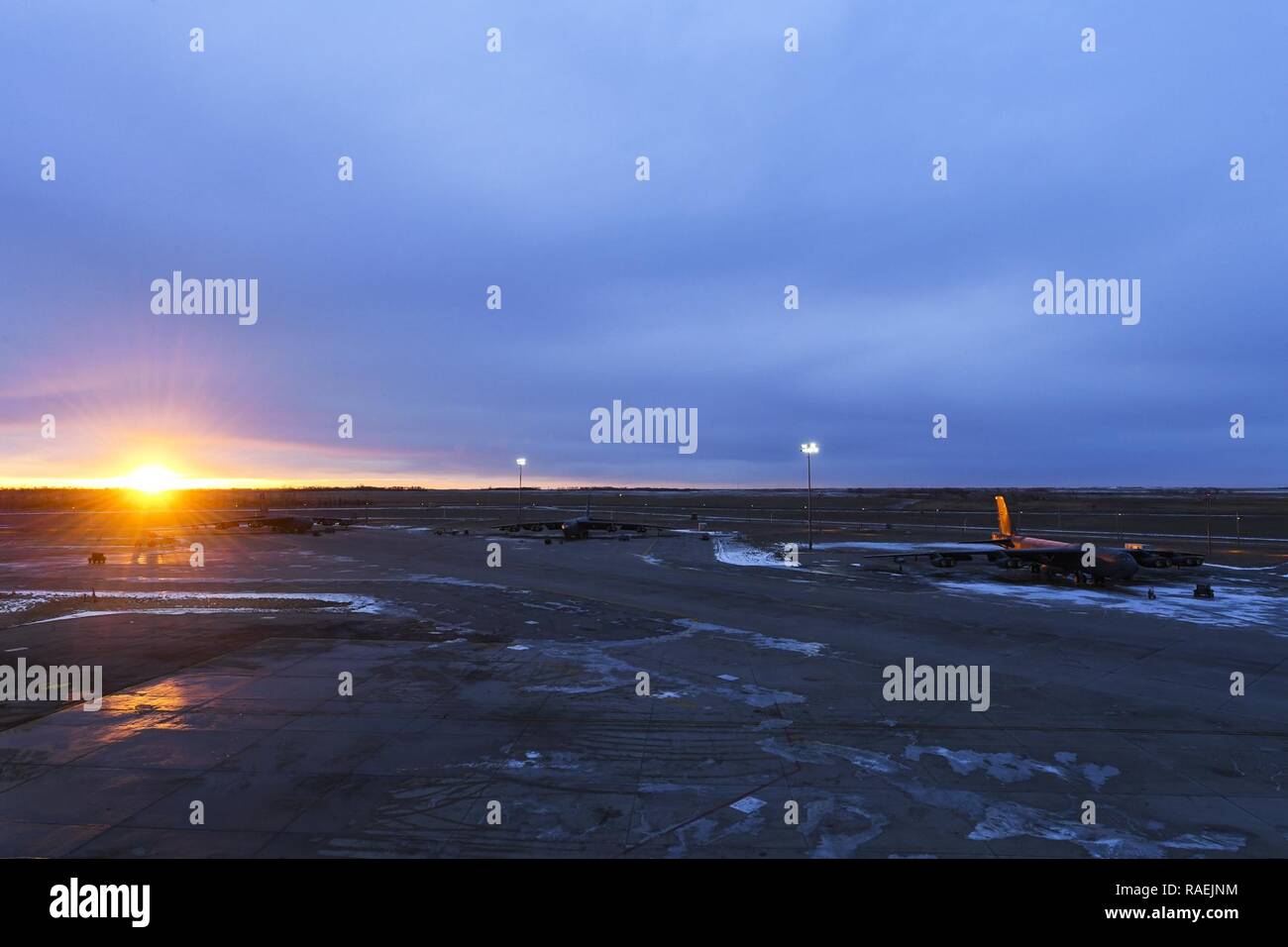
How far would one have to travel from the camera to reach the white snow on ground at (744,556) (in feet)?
119

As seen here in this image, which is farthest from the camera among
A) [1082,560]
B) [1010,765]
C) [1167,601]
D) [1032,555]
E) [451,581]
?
[1032,555]

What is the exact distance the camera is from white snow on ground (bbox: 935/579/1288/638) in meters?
20.9

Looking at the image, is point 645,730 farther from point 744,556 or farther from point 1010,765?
point 744,556

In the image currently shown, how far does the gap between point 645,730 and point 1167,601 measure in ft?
78.3

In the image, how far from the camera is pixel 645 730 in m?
11.4

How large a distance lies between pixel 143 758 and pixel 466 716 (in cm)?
505

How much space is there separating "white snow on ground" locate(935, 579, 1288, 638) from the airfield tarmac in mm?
206

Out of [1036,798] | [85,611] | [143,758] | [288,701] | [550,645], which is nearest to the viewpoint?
[1036,798]

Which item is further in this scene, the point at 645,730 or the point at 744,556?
the point at 744,556

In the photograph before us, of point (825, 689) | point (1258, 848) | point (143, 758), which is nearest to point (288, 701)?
point (143, 758)

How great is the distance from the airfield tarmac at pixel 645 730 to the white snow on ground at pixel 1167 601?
0.68 ft

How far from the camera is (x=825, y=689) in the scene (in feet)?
45.2
